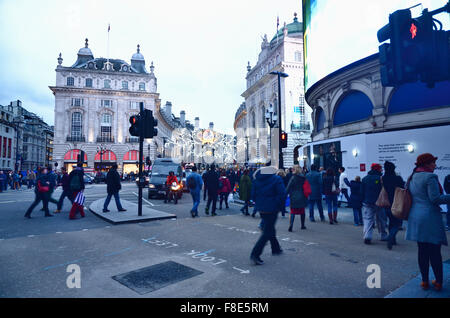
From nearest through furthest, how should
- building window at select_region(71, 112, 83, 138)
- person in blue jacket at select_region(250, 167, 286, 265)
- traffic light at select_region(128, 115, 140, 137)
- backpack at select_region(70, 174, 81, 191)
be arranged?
person in blue jacket at select_region(250, 167, 286, 265), traffic light at select_region(128, 115, 140, 137), backpack at select_region(70, 174, 81, 191), building window at select_region(71, 112, 83, 138)

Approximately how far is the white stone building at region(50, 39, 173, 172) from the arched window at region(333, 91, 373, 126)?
37960mm

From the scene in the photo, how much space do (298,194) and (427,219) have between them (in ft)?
14.8

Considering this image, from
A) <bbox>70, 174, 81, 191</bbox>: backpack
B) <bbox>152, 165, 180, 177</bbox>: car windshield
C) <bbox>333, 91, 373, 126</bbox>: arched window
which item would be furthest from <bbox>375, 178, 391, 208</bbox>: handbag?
<bbox>152, 165, 180, 177</bbox>: car windshield

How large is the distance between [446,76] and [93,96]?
184ft

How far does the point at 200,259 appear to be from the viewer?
5090mm

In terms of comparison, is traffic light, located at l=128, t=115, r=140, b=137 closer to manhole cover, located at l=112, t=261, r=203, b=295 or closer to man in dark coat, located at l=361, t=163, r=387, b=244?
manhole cover, located at l=112, t=261, r=203, b=295

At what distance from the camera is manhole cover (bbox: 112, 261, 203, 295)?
12.5 feet

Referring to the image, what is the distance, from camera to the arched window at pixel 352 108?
15.4 metres

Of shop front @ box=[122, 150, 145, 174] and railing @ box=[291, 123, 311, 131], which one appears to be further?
shop front @ box=[122, 150, 145, 174]

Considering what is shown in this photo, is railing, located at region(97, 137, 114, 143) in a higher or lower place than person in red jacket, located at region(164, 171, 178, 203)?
higher

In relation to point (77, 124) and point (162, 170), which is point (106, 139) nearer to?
point (77, 124)

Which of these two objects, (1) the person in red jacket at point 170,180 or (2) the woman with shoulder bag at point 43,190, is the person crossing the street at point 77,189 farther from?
(1) the person in red jacket at point 170,180

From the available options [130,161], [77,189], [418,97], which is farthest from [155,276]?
[130,161]

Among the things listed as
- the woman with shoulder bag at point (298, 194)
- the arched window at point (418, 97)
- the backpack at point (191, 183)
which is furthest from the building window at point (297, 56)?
the woman with shoulder bag at point (298, 194)
